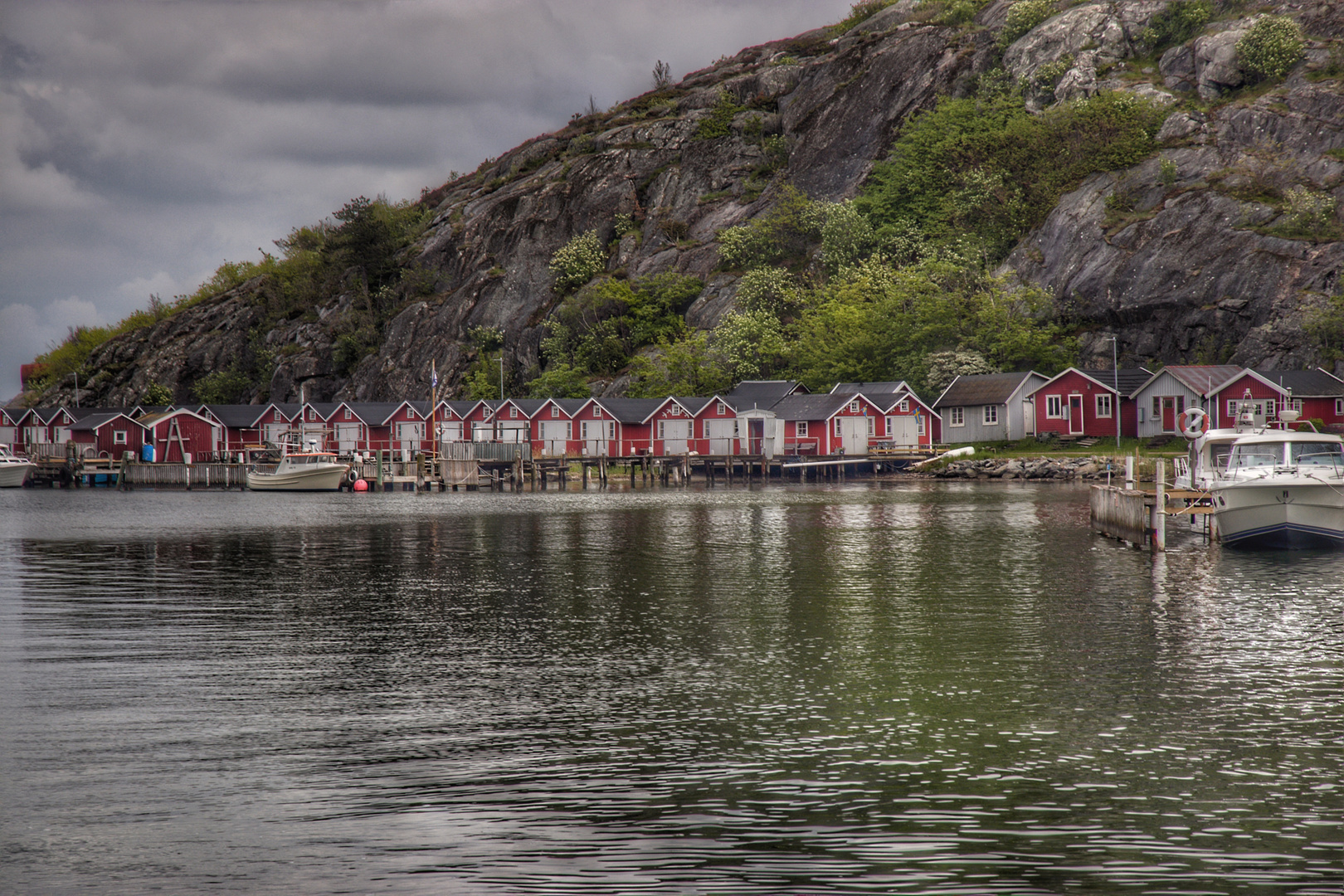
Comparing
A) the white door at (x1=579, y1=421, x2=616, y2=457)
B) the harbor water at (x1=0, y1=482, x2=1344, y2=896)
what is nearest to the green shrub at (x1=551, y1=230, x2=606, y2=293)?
the white door at (x1=579, y1=421, x2=616, y2=457)

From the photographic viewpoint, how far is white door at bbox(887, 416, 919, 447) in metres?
94.3

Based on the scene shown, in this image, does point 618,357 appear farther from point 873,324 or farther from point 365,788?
point 365,788

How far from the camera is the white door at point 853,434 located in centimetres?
9356

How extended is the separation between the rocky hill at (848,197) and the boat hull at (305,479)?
132 feet

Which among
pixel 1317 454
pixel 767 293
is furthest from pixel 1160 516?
pixel 767 293

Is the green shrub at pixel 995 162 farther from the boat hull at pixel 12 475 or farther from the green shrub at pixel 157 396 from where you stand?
the green shrub at pixel 157 396

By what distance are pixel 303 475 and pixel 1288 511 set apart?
73379 millimetres

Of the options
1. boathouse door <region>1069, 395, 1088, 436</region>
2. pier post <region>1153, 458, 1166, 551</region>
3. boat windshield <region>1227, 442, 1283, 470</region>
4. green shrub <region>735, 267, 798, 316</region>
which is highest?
green shrub <region>735, 267, 798, 316</region>

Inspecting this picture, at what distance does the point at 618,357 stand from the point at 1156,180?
6024 cm

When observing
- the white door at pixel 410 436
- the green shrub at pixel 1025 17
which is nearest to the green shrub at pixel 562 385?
the white door at pixel 410 436

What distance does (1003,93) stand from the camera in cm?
12681

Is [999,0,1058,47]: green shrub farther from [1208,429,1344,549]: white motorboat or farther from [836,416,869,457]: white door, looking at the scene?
[1208,429,1344,549]: white motorboat

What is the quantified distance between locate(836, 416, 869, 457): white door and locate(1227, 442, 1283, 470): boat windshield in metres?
58.2

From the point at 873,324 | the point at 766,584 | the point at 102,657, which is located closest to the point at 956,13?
the point at 873,324
